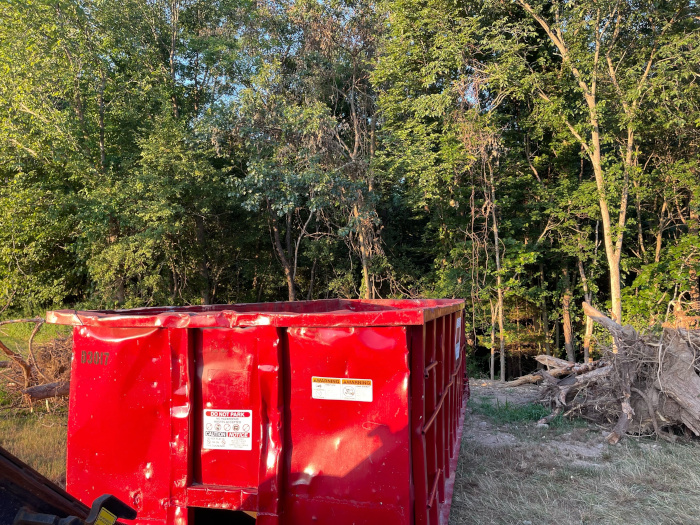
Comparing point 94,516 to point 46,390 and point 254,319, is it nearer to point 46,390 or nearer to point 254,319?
point 254,319

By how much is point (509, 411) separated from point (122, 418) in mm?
6220

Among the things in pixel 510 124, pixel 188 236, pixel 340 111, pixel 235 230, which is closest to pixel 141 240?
pixel 188 236

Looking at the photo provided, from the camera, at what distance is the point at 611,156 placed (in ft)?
48.0

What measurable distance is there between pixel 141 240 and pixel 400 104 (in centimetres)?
954

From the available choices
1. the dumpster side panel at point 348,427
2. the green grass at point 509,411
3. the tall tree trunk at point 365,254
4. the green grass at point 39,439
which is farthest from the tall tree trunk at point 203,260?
the dumpster side panel at point 348,427

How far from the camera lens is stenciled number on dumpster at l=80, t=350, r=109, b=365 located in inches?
127

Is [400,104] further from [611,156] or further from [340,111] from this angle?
[611,156]

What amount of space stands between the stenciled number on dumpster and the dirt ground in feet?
10.2

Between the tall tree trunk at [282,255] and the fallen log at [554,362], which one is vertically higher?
the tall tree trunk at [282,255]

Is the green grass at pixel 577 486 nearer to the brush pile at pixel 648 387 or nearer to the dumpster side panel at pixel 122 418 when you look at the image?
the brush pile at pixel 648 387

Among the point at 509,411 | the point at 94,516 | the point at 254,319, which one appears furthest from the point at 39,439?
the point at 509,411

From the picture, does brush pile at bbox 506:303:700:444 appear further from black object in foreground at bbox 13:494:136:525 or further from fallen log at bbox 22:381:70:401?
fallen log at bbox 22:381:70:401

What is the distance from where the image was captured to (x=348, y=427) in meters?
2.83

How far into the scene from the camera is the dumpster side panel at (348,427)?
273 cm
